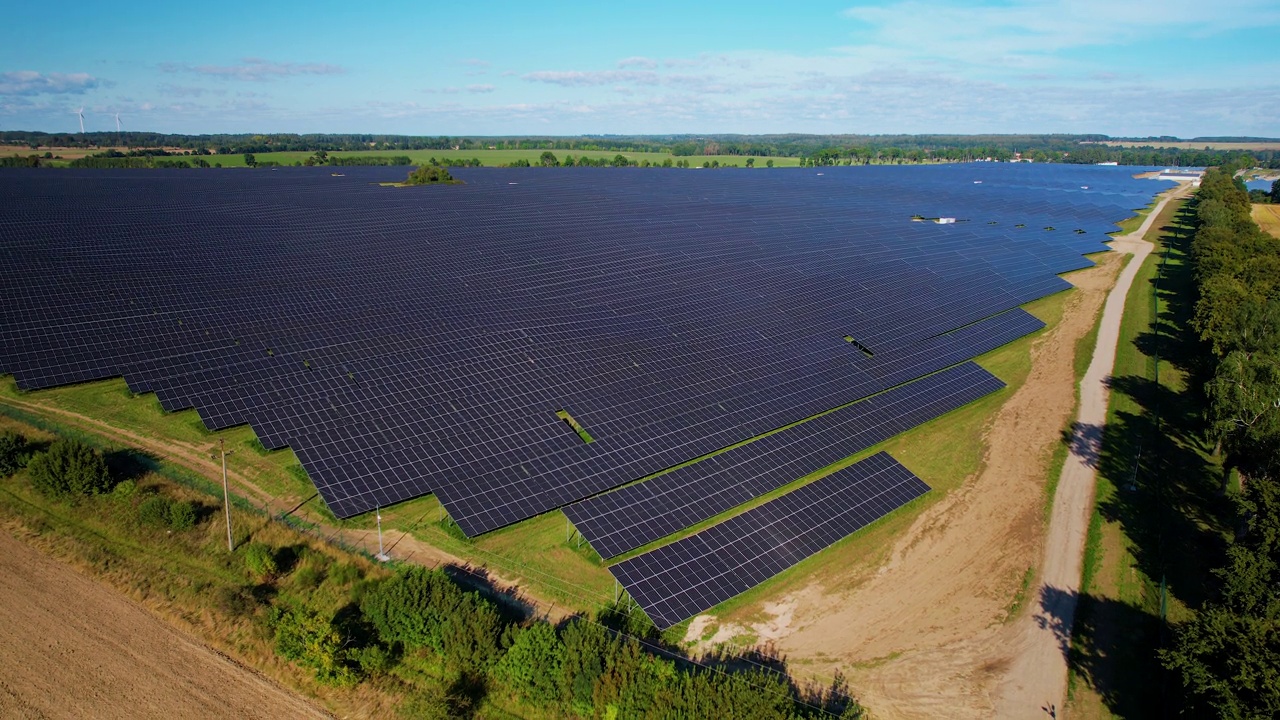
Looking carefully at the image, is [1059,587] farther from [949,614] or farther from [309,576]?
[309,576]

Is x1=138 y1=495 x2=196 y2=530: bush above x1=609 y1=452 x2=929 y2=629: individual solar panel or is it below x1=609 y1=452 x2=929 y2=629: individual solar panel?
above

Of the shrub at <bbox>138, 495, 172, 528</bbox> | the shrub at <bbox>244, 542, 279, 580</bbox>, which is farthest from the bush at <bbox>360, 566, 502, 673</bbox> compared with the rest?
the shrub at <bbox>138, 495, 172, 528</bbox>

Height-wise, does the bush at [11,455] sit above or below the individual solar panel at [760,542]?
above

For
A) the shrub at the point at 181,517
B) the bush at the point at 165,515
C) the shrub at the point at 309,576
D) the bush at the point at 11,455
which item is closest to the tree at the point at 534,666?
the shrub at the point at 309,576

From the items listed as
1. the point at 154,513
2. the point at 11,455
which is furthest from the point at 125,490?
the point at 11,455

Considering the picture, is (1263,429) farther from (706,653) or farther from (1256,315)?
(706,653)

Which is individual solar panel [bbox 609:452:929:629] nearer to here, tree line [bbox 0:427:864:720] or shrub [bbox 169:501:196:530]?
tree line [bbox 0:427:864:720]

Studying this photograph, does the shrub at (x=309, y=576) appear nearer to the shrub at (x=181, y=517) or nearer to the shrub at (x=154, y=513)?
the shrub at (x=181, y=517)
